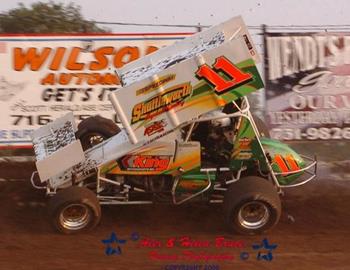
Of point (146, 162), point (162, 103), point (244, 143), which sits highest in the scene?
point (162, 103)

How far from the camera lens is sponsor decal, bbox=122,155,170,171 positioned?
6695mm

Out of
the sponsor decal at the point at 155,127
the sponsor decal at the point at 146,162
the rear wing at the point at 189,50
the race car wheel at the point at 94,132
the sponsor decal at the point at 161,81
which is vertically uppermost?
the rear wing at the point at 189,50

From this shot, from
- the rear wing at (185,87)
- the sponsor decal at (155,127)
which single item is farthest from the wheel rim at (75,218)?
the sponsor decal at (155,127)

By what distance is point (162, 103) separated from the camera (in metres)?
6.23

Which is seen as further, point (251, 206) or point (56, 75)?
point (56, 75)

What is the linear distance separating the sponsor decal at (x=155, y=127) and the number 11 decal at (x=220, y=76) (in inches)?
24.9

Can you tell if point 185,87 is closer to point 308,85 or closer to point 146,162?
point 146,162

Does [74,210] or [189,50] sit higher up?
[189,50]

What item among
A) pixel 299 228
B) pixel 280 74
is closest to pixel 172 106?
pixel 299 228

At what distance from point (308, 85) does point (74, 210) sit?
4.59m

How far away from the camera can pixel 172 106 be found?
246 inches

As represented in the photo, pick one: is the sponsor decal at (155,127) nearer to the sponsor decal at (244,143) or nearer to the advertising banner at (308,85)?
the sponsor decal at (244,143)

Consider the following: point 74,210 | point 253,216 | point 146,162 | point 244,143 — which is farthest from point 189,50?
point 74,210

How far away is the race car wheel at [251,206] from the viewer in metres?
6.24
